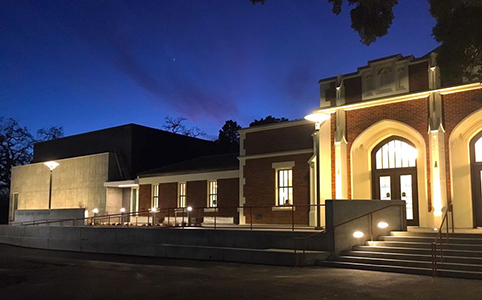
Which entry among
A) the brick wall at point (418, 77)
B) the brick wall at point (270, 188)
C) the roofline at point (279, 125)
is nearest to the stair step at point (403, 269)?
the brick wall at point (418, 77)

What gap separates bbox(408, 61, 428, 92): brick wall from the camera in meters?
17.3

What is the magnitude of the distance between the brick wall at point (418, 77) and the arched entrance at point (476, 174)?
2.64m

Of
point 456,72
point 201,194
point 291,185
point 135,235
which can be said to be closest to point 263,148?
point 291,185

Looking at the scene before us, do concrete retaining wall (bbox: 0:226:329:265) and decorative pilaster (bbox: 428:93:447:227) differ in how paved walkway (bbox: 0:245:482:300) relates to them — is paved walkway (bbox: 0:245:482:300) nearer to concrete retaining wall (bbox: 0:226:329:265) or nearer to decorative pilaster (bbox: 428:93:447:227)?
concrete retaining wall (bbox: 0:226:329:265)

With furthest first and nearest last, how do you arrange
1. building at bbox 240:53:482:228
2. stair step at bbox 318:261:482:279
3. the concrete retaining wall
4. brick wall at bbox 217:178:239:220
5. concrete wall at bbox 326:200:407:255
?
1. brick wall at bbox 217:178:239:220
2. building at bbox 240:53:482:228
3. the concrete retaining wall
4. concrete wall at bbox 326:200:407:255
5. stair step at bbox 318:261:482:279

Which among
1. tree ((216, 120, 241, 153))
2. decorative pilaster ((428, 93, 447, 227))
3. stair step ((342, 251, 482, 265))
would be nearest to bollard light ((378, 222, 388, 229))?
stair step ((342, 251, 482, 265))

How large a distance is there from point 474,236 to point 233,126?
55.1 metres

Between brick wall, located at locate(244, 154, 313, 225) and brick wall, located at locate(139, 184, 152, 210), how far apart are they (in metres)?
8.81

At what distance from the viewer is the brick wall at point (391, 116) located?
17.3 m

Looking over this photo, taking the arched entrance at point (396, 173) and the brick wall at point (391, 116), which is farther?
the arched entrance at point (396, 173)

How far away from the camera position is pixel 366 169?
19.3 meters

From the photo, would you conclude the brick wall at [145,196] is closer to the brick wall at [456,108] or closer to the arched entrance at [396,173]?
the arched entrance at [396,173]

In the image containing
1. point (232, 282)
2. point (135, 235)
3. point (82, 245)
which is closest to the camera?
point (232, 282)

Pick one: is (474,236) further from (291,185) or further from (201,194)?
(201,194)
